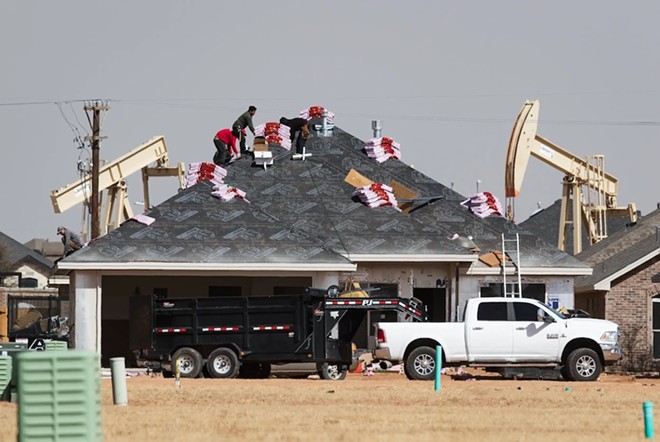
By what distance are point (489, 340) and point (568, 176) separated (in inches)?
1059

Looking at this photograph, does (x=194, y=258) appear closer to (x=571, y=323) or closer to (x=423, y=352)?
(x=423, y=352)

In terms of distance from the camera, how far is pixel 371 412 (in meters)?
22.2

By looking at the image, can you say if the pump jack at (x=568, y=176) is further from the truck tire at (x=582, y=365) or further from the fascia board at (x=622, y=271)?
the truck tire at (x=582, y=365)

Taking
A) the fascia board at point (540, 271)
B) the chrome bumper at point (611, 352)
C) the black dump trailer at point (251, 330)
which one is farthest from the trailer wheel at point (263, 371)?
the chrome bumper at point (611, 352)

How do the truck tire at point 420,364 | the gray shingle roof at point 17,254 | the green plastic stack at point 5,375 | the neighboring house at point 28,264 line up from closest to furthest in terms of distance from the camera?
the green plastic stack at point 5,375 → the truck tire at point 420,364 → the neighboring house at point 28,264 → the gray shingle roof at point 17,254

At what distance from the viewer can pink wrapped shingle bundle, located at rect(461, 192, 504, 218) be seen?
142 feet

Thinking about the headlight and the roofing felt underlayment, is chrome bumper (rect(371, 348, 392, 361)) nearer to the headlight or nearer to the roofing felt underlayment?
the headlight

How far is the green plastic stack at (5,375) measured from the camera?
1004 inches

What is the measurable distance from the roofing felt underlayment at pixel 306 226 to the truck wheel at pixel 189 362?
4.42 m

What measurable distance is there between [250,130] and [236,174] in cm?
263

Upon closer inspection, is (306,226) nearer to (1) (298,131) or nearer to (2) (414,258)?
(2) (414,258)

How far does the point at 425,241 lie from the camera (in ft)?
133

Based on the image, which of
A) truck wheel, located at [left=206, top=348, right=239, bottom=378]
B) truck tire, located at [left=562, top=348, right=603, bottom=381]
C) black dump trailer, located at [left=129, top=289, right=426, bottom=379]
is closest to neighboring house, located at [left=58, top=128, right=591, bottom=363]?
black dump trailer, located at [left=129, top=289, right=426, bottom=379]

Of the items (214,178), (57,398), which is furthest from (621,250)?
(57,398)
